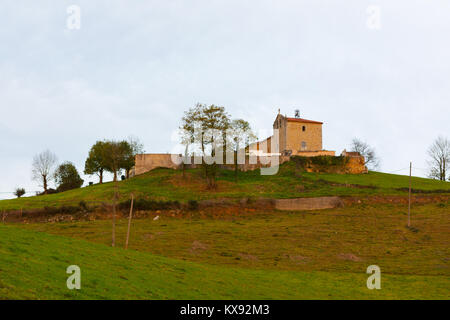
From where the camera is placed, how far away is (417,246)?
42.2 metres

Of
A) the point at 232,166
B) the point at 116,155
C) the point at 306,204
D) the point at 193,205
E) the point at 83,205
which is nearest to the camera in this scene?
the point at 193,205

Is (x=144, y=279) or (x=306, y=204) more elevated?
(x=306, y=204)

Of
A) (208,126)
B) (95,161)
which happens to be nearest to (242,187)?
(208,126)

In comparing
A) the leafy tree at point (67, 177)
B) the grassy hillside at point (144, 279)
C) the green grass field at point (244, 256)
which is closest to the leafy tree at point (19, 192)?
the leafy tree at point (67, 177)

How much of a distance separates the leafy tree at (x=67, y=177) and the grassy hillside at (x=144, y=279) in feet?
273

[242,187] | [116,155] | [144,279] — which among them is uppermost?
[116,155]

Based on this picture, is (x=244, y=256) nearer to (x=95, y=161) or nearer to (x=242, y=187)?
(x=242, y=187)

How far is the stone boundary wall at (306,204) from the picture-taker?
202 ft

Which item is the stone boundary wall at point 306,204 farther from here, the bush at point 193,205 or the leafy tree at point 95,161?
the leafy tree at point 95,161

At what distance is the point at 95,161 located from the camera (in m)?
102

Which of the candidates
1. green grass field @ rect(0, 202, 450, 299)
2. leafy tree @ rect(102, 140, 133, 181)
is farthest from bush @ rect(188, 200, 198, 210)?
leafy tree @ rect(102, 140, 133, 181)

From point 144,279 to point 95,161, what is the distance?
8549cm

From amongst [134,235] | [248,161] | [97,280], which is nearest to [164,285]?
[97,280]

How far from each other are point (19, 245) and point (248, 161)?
224 feet
